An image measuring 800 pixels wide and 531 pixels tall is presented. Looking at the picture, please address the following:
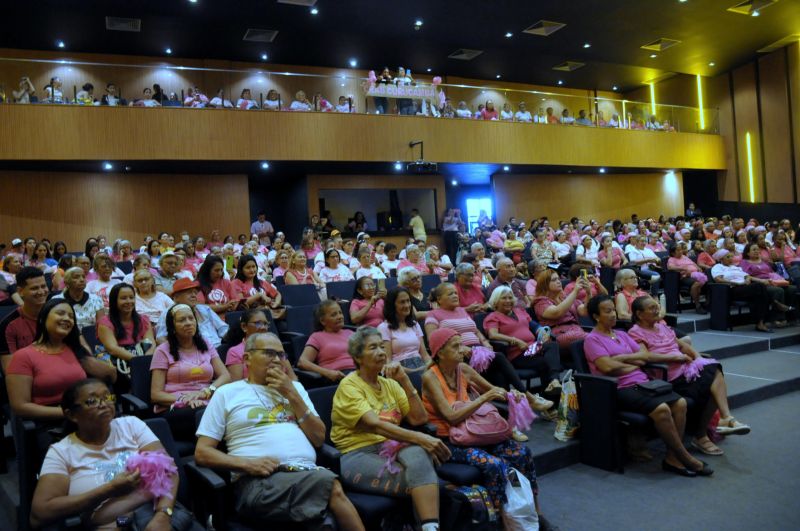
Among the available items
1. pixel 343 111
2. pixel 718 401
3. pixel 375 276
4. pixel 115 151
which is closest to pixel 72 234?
pixel 115 151

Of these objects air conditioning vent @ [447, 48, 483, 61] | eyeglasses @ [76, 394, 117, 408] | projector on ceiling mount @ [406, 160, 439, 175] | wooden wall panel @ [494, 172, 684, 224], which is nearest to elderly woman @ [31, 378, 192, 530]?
eyeglasses @ [76, 394, 117, 408]

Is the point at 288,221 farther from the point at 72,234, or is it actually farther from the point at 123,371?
the point at 123,371

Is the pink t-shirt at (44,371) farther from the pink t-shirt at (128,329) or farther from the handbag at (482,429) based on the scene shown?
the handbag at (482,429)

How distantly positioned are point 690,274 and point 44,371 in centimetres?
763

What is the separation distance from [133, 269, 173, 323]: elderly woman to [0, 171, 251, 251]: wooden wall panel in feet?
25.8

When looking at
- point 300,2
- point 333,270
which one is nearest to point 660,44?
point 300,2

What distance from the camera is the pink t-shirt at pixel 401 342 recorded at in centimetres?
403

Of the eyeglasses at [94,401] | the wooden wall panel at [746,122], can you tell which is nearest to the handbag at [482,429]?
the eyeglasses at [94,401]

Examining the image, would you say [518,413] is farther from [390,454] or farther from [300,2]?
[300,2]

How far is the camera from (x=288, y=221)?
46.4ft

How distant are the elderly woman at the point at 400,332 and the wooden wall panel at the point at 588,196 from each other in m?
11.8

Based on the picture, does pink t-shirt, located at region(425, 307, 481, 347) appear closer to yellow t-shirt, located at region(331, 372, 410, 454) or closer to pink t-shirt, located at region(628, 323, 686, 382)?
pink t-shirt, located at region(628, 323, 686, 382)

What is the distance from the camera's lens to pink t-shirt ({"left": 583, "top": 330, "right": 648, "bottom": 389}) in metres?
3.85

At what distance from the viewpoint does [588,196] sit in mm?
16953
